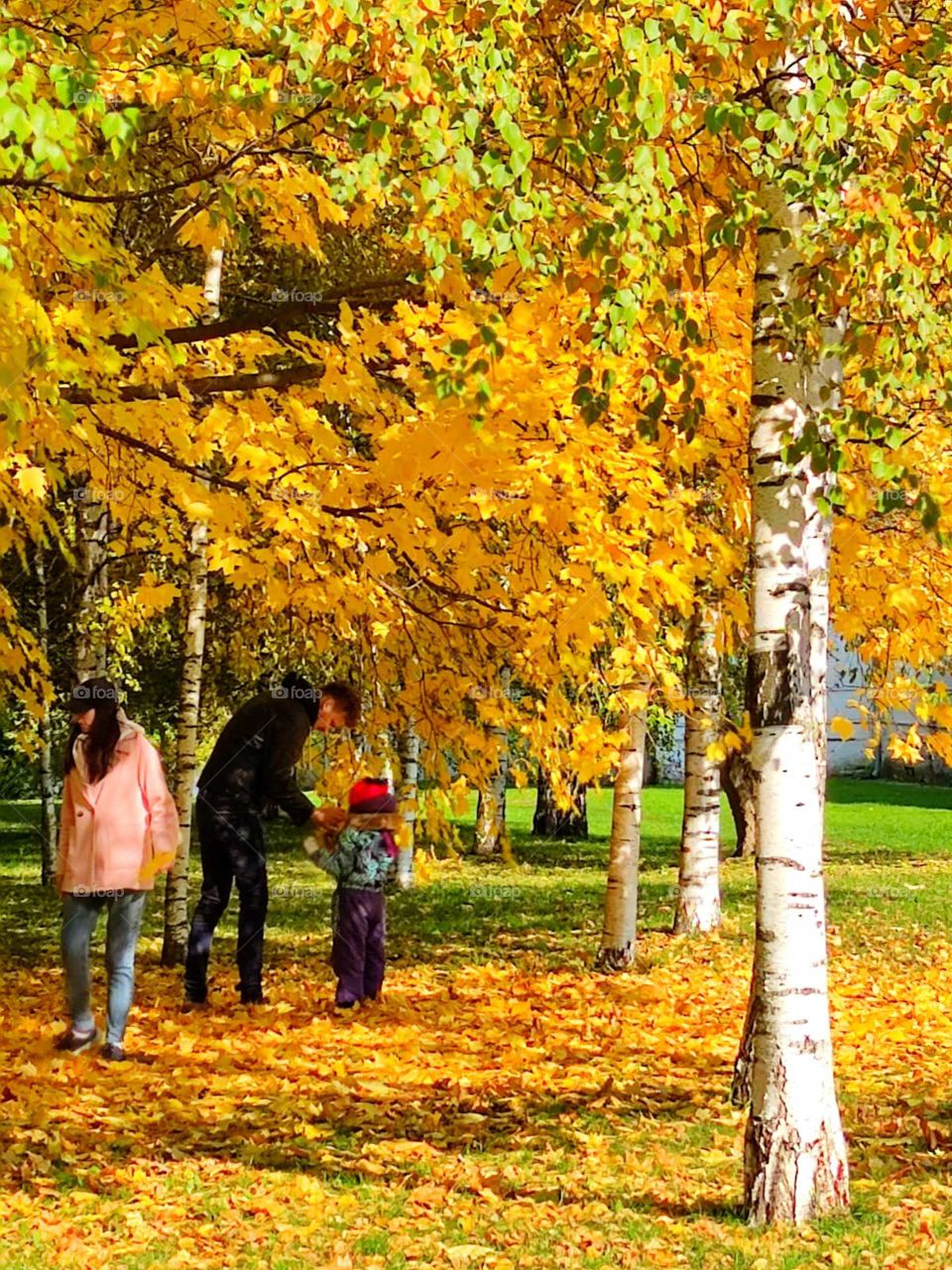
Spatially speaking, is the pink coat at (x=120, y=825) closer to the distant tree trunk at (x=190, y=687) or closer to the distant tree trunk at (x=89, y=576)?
the distant tree trunk at (x=190, y=687)

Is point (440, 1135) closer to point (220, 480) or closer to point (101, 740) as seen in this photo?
point (101, 740)

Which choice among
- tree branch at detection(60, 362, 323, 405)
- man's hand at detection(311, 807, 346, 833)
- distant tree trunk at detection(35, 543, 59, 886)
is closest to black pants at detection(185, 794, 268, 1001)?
man's hand at detection(311, 807, 346, 833)

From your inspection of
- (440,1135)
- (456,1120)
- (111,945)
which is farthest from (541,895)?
(440,1135)

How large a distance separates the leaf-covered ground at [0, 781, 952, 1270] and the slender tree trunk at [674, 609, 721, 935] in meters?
0.62

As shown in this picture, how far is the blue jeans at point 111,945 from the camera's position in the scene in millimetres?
7105

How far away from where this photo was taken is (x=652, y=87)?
12.6 ft

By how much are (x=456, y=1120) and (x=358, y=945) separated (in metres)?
2.57

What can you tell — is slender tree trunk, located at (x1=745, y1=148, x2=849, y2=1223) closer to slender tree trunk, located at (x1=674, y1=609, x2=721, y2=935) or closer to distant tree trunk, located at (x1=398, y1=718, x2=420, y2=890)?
slender tree trunk, located at (x1=674, y1=609, x2=721, y2=935)

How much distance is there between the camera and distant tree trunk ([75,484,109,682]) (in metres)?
12.2

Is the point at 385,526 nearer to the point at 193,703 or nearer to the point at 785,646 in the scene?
the point at 785,646

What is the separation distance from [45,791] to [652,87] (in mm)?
15166

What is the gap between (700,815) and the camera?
40.7ft

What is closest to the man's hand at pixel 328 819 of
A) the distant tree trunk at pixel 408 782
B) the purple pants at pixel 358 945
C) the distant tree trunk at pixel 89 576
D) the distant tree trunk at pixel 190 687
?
the purple pants at pixel 358 945

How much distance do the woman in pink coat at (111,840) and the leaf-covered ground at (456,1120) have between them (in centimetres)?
44
